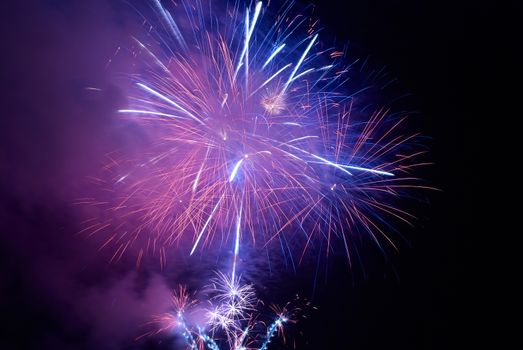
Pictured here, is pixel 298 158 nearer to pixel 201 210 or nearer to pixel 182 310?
pixel 201 210

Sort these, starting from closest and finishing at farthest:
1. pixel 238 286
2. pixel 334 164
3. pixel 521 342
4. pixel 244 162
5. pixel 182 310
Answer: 1. pixel 334 164
2. pixel 244 162
3. pixel 238 286
4. pixel 182 310
5. pixel 521 342

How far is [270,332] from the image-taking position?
42.6 feet

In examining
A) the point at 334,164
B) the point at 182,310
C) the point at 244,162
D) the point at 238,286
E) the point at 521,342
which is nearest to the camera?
the point at 334,164

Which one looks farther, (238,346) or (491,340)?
(491,340)

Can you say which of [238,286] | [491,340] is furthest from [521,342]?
[238,286]

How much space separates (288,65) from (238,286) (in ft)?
21.8

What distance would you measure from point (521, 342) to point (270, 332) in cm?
1599

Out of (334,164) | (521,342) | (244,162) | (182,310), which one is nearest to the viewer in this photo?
(334,164)

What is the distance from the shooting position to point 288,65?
337 inches

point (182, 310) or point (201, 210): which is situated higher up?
point (201, 210)

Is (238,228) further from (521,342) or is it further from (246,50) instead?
(521,342)

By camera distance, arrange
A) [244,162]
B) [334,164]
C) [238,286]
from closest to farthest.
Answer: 1. [334,164]
2. [244,162]
3. [238,286]

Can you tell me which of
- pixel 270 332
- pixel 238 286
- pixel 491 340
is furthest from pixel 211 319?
pixel 491 340

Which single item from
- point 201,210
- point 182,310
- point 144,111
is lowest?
point 182,310
